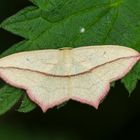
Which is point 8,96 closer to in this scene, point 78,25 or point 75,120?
point 78,25

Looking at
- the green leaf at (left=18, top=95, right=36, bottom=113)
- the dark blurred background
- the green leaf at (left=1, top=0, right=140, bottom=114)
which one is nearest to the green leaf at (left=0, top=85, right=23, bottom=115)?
the green leaf at (left=18, top=95, right=36, bottom=113)

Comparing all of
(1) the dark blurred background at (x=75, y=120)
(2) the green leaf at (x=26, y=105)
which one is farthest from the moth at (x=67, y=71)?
(1) the dark blurred background at (x=75, y=120)

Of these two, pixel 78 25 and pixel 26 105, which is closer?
pixel 26 105

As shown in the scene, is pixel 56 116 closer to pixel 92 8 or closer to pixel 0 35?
pixel 0 35

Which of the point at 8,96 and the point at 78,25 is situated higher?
the point at 78,25

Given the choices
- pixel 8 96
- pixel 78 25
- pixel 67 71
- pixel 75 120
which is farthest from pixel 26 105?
pixel 75 120

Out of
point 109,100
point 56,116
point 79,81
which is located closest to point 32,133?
point 56,116
